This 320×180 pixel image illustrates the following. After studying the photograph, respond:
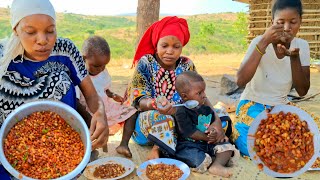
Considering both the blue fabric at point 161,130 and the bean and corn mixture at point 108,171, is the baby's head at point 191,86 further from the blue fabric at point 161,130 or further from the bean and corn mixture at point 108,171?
the bean and corn mixture at point 108,171

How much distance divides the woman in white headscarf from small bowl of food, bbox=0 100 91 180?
196mm

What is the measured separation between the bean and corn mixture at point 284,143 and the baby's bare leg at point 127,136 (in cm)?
106

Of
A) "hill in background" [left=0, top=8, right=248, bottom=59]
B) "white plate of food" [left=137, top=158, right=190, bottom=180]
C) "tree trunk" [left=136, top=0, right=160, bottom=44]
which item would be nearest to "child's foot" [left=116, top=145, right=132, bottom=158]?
"white plate of food" [left=137, top=158, right=190, bottom=180]

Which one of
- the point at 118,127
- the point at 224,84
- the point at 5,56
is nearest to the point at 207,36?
the point at 224,84

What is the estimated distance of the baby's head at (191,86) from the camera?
101 inches

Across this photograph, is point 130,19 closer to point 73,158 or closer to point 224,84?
point 224,84

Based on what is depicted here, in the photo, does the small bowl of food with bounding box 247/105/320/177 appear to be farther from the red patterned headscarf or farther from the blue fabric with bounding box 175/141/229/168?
the red patterned headscarf

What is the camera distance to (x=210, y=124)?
271 cm

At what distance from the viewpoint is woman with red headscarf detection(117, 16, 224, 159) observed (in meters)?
2.69

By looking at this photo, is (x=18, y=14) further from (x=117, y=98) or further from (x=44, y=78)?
(x=117, y=98)

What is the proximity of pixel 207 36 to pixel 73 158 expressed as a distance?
2754cm

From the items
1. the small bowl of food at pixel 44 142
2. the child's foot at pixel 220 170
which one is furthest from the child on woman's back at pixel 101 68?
the small bowl of food at pixel 44 142

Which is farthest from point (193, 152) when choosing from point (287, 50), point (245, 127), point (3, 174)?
point (3, 174)

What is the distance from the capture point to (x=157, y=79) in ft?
9.37
